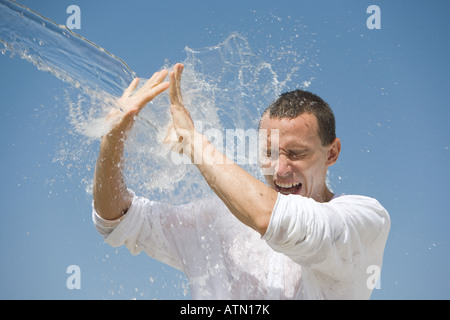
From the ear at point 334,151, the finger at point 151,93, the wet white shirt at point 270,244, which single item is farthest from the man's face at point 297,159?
the finger at point 151,93

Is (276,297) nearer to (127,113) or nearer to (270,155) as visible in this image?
(270,155)

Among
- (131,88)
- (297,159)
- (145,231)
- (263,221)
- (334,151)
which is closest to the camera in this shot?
(263,221)

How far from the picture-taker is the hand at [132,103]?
2652 mm

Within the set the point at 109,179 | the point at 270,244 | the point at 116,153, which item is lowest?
the point at 270,244

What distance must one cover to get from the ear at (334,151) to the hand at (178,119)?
114cm

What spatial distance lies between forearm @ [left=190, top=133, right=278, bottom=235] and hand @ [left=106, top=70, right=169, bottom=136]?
67 cm

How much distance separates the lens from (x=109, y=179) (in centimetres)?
282

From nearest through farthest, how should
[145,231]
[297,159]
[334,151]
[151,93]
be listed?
[151,93]
[297,159]
[145,231]
[334,151]

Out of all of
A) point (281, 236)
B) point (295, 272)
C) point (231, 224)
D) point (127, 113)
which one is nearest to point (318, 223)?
point (281, 236)

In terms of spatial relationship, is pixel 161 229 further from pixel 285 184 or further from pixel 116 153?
pixel 285 184

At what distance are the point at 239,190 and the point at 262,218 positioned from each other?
17 centimetres

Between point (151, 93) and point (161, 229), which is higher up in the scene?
point (151, 93)

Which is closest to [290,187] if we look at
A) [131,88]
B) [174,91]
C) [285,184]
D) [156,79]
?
[285,184]

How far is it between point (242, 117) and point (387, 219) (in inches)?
57.3
